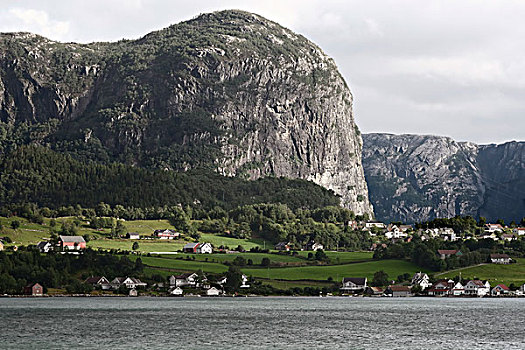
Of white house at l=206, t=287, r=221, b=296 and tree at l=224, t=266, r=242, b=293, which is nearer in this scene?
tree at l=224, t=266, r=242, b=293

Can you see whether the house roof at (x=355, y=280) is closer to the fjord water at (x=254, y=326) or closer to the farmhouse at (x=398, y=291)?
the farmhouse at (x=398, y=291)

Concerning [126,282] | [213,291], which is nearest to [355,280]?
[213,291]

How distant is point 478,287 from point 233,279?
53.8 metres

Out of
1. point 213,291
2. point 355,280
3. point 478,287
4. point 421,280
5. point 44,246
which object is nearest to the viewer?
point 213,291

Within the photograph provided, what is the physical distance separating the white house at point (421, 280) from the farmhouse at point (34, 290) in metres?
80.9

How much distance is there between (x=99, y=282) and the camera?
177 metres

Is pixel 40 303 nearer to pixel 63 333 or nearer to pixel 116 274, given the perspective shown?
pixel 116 274

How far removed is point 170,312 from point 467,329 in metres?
46.2

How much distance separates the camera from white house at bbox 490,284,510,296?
19012 cm

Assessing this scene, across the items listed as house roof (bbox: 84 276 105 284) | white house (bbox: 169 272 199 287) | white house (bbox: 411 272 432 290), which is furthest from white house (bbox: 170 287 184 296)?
white house (bbox: 411 272 432 290)

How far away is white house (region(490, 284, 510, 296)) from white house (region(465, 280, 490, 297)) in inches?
60.1

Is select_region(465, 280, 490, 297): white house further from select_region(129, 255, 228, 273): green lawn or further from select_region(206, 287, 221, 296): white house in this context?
select_region(206, 287, 221, 296): white house

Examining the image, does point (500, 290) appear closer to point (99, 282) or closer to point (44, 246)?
point (99, 282)

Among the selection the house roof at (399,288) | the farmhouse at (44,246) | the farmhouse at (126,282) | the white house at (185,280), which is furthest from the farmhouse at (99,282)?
the house roof at (399,288)
